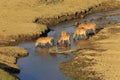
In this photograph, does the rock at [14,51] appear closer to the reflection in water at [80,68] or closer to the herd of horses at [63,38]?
the herd of horses at [63,38]

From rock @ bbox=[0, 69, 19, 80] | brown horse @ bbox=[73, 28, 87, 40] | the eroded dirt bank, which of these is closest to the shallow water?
the eroded dirt bank

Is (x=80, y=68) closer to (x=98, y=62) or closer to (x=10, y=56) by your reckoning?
(x=98, y=62)

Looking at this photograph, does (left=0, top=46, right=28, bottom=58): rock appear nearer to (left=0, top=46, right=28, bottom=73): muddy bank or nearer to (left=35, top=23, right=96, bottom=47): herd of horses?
(left=0, top=46, right=28, bottom=73): muddy bank

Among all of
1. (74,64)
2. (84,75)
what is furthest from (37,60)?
(84,75)

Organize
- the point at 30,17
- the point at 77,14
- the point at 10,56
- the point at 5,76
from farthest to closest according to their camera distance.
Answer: the point at 77,14
the point at 30,17
the point at 10,56
the point at 5,76

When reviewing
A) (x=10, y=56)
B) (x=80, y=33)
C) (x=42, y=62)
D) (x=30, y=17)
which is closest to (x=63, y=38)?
(x=80, y=33)

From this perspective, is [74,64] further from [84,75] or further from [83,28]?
[83,28]

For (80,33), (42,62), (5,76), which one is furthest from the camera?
(80,33)

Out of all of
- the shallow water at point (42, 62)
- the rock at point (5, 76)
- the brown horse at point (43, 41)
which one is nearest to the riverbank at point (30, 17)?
the shallow water at point (42, 62)
